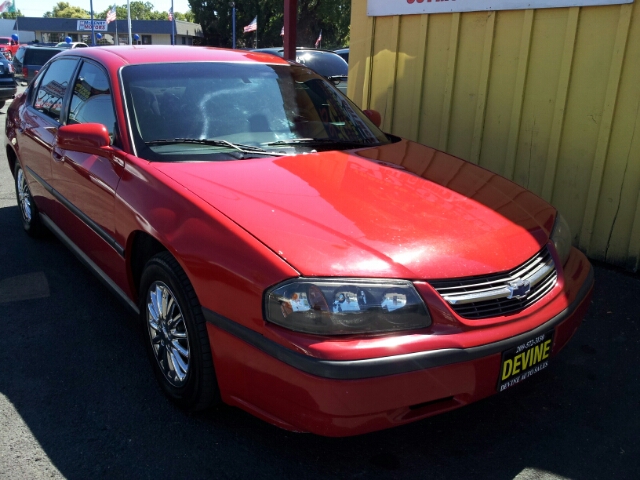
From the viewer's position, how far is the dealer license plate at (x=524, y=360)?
230 centimetres

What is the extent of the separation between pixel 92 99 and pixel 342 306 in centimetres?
234

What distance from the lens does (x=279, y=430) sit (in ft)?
8.75

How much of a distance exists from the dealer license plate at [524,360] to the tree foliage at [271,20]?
41.0 meters

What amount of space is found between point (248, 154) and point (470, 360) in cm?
157

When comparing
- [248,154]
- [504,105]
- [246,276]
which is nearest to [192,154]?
[248,154]

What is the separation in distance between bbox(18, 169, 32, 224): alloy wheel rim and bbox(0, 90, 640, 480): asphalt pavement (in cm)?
171

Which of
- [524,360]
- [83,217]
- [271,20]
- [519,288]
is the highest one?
[271,20]

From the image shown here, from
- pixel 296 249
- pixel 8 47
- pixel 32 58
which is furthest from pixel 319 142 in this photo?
pixel 8 47

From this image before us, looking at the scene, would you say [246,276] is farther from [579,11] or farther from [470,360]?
[579,11]

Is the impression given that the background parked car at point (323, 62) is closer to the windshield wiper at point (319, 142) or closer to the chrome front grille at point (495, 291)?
the windshield wiper at point (319, 142)

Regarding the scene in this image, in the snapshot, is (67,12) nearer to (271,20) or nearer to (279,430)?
(271,20)

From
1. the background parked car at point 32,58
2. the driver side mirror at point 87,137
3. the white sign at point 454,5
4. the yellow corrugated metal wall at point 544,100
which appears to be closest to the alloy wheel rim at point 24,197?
the driver side mirror at point 87,137

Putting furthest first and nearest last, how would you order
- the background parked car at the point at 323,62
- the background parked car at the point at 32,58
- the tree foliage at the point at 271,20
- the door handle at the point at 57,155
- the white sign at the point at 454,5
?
the tree foliage at the point at 271,20
the background parked car at the point at 32,58
the background parked car at the point at 323,62
the white sign at the point at 454,5
the door handle at the point at 57,155

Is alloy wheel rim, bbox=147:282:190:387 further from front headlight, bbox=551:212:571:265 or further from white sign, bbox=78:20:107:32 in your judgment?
white sign, bbox=78:20:107:32
